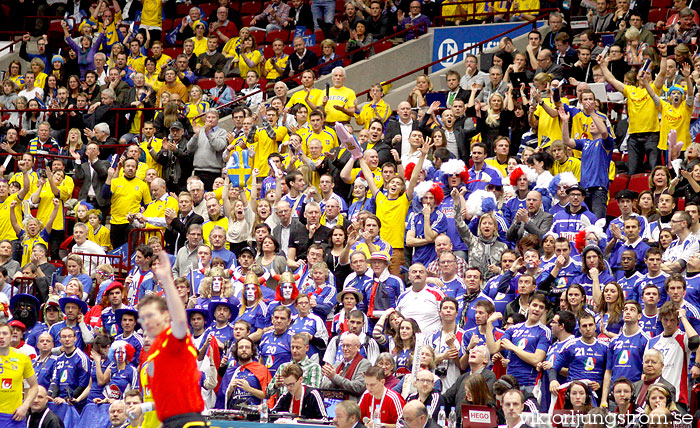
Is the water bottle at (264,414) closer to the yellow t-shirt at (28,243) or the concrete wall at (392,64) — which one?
the yellow t-shirt at (28,243)

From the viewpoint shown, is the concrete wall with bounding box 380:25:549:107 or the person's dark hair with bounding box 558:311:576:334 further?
the concrete wall with bounding box 380:25:549:107

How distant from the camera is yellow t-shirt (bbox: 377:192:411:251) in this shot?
48.8 feet

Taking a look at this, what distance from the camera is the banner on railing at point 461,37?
20.6 meters

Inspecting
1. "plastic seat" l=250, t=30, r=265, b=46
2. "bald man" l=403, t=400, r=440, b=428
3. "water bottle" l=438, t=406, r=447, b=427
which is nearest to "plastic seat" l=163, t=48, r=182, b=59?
"plastic seat" l=250, t=30, r=265, b=46

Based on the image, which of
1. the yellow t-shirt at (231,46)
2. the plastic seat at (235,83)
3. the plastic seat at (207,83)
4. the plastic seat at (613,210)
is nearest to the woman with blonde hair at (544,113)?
the plastic seat at (613,210)

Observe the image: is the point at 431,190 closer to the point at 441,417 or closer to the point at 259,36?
the point at 441,417

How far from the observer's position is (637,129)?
1569 centimetres

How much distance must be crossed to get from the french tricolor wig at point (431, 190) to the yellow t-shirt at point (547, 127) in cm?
205

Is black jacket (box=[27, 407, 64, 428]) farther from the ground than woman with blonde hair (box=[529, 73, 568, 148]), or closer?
closer

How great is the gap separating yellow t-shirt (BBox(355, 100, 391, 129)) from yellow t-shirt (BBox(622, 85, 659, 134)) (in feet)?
12.7

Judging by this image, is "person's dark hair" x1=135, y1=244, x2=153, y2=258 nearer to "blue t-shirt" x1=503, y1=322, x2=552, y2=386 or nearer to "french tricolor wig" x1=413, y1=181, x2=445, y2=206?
"french tricolor wig" x1=413, y1=181, x2=445, y2=206

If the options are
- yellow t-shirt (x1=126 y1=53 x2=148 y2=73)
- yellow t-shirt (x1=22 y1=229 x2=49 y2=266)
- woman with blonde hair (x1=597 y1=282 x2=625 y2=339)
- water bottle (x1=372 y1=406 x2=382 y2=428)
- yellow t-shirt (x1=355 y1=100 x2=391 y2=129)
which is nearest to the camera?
water bottle (x1=372 y1=406 x2=382 y2=428)

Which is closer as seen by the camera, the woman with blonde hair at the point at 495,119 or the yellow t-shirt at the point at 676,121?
the yellow t-shirt at the point at 676,121

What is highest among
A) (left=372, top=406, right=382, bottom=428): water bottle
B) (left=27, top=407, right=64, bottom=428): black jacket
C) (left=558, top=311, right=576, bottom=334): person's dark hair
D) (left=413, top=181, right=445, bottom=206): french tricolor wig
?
(left=413, top=181, right=445, bottom=206): french tricolor wig
